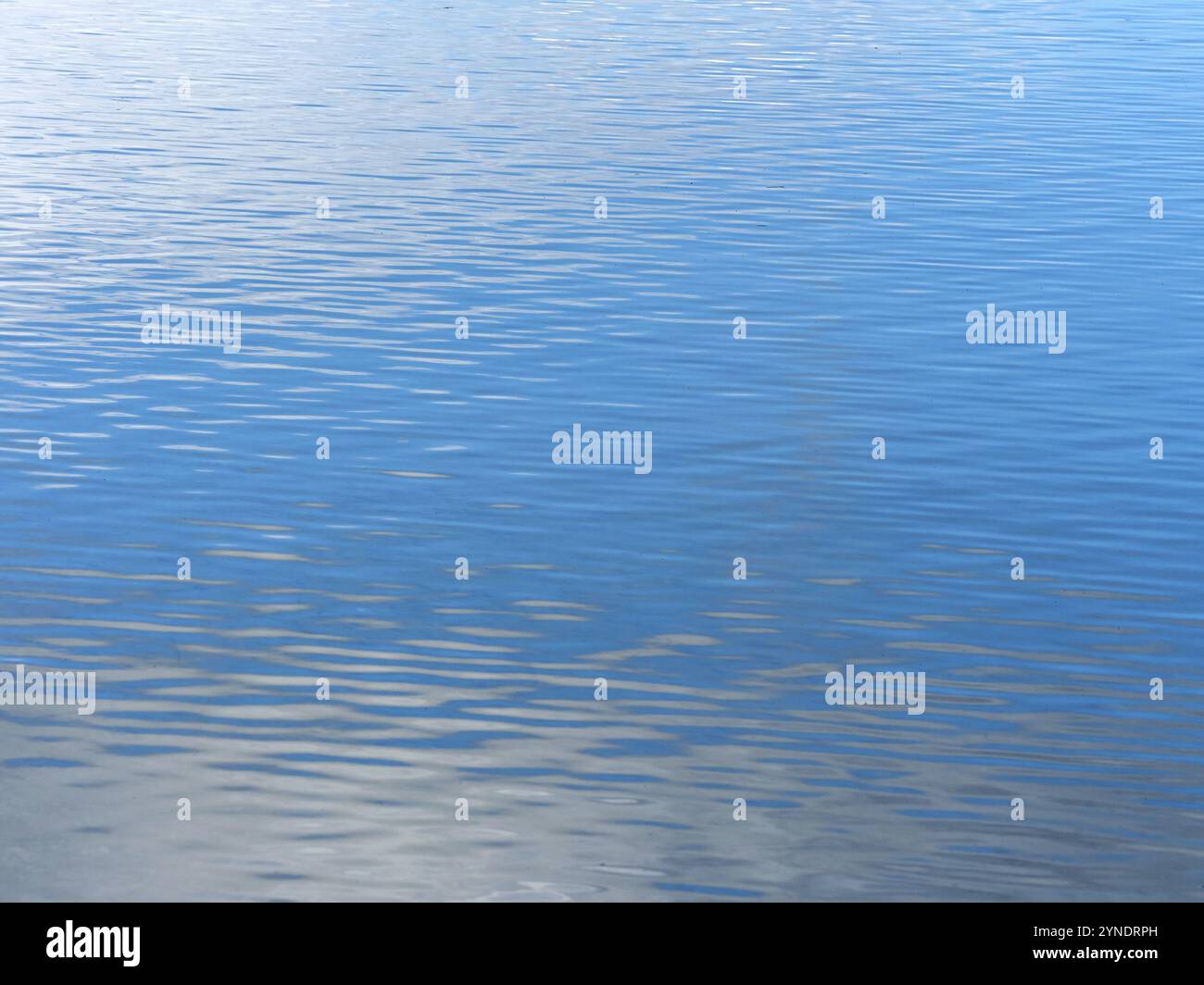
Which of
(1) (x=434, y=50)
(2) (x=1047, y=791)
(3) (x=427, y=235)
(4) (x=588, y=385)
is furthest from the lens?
(1) (x=434, y=50)

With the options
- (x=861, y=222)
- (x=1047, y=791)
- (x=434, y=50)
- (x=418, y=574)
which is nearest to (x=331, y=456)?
(x=418, y=574)

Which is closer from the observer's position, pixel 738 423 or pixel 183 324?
pixel 738 423

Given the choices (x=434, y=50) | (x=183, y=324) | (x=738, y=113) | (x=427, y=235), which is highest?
(x=434, y=50)

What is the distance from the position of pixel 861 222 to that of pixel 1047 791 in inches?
721

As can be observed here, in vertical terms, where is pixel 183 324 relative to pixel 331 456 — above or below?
above

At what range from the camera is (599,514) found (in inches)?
724

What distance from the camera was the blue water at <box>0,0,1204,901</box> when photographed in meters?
12.8

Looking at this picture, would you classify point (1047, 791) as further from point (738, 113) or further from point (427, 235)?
point (738, 113)

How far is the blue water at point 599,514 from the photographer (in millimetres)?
12766

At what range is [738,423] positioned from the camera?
21.0 metres

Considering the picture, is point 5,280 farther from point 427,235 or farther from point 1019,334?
point 1019,334

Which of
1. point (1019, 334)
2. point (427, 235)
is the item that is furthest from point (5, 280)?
point (1019, 334)

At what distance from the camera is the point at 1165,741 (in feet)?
45.9
